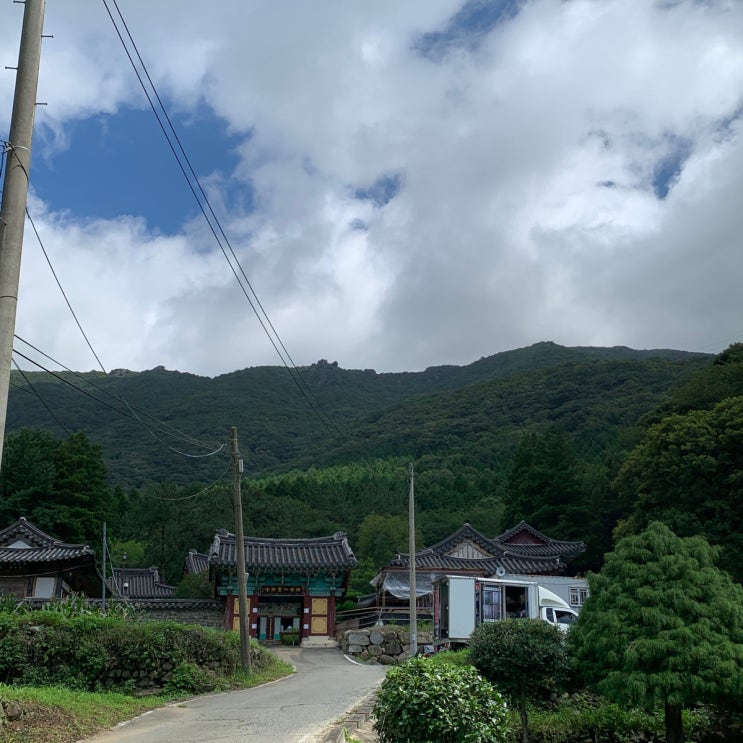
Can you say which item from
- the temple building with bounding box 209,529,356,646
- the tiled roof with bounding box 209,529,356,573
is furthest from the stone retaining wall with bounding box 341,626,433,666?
the tiled roof with bounding box 209,529,356,573

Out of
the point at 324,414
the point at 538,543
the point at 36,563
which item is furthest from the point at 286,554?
the point at 324,414

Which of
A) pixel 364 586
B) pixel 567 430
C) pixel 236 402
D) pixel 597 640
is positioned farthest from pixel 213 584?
pixel 236 402

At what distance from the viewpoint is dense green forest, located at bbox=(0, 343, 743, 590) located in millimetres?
36750

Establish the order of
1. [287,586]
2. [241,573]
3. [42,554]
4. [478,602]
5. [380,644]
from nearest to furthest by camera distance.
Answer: [241,573]
[478,602]
[380,644]
[42,554]
[287,586]

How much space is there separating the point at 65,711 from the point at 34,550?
23607mm

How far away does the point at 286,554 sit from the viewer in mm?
35062

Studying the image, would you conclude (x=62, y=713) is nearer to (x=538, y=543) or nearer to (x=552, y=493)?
(x=538, y=543)

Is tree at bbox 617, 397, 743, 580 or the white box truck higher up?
tree at bbox 617, 397, 743, 580

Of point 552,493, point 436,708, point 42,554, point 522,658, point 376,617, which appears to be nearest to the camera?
point 436,708

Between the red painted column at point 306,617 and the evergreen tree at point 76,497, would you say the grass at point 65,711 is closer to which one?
the red painted column at point 306,617

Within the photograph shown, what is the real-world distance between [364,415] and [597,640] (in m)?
124

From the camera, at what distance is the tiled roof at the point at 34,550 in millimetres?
31969

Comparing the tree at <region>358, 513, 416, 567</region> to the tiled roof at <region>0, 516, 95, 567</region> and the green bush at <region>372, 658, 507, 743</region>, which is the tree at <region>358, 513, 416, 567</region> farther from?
the green bush at <region>372, 658, 507, 743</region>

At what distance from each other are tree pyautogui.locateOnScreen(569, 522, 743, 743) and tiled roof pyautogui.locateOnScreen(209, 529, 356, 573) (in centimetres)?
2153
